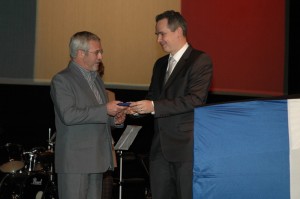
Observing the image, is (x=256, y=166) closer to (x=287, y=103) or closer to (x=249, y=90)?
(x=287, y=103)

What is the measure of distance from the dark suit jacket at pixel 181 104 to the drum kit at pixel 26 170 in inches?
80.9

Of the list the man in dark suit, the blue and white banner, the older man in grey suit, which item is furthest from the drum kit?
the blue and white banner

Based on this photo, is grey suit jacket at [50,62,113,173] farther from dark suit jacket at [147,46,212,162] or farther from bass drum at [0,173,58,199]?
bass drum at [0,173,58,199]

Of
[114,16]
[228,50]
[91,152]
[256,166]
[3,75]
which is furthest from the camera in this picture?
[228,50]

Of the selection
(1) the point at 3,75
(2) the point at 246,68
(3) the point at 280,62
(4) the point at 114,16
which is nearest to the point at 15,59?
(1) the point at 3,75

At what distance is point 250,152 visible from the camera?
8.29 ft

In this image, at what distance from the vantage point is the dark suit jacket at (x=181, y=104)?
3158 mm

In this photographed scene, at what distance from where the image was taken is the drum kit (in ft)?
16.2

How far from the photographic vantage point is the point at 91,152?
3078 millimetres

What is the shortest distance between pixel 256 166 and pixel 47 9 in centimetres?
352

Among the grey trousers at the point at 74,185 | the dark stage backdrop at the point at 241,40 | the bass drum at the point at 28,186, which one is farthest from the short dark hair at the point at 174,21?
the dark stage backdrop at the point at 241,40

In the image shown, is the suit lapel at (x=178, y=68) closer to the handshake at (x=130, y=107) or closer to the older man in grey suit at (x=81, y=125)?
the handshake at (x=130, y=107)

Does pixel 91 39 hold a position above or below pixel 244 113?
above

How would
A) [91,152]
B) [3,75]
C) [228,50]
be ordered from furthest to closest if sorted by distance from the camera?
[228,50]
[3,75]
[91,152]
